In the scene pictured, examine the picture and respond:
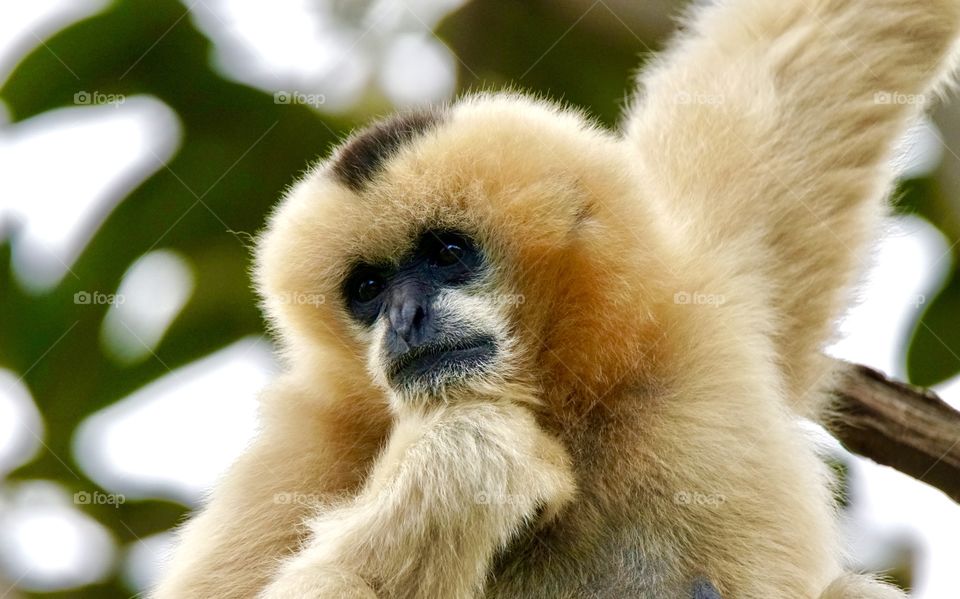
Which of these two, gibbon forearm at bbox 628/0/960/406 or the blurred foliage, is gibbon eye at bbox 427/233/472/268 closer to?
gibbon forearm at bbox 628/0/960/406

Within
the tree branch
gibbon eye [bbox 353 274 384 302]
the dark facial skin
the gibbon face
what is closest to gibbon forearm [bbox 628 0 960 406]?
the tree branch

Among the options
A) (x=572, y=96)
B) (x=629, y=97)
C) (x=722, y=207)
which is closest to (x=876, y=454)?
(x=722, y=207)

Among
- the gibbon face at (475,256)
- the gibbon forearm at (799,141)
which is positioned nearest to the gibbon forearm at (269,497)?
the gibbon face at (475,256)

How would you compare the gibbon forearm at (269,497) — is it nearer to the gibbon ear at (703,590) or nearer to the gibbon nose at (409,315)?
the gibbon nose at (409,315)

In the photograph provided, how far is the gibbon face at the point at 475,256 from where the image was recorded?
11.9ft

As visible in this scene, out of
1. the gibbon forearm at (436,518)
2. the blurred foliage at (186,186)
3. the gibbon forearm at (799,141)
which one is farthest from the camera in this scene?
the blurred foliage at (186,186)

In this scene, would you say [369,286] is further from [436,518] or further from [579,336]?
[436,518]

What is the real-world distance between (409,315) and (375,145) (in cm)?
70

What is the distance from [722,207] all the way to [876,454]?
1.20m

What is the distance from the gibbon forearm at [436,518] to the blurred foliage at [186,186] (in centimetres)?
238

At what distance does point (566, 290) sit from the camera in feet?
12.3

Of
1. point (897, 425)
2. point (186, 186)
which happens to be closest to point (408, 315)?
point (897, 425)

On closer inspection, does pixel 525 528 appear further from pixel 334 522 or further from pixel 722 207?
pixel 722 207

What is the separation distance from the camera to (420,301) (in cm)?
371
